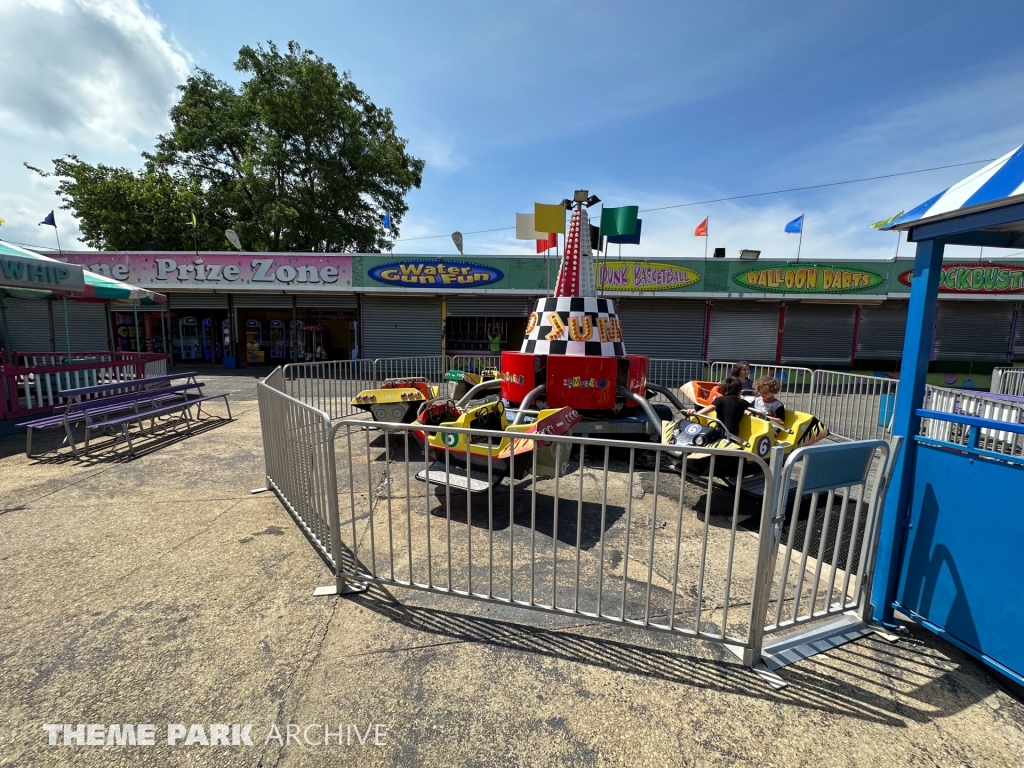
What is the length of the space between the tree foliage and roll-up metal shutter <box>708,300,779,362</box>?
20236 mm

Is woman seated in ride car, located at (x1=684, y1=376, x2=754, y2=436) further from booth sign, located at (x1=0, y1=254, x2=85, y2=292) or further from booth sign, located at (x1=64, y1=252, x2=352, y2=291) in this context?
booth sign, located at (x1=64, y1=252, x2=352, y2=291)

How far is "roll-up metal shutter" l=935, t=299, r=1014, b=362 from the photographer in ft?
55.2

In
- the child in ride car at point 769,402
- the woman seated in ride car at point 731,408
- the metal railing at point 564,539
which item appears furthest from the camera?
the child in ride car at point 769,402

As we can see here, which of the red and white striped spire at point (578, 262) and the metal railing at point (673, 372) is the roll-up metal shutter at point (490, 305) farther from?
the red and white striped spire at point (578, 262)

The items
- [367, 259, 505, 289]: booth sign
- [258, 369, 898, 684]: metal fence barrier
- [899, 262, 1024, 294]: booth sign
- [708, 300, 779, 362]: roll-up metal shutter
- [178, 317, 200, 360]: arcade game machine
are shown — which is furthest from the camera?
[178, 317, 200, 360]: arcade game machine

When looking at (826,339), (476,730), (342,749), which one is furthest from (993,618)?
(826,339)

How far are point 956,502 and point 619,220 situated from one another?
5700mm

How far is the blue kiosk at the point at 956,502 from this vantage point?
2.30 meters

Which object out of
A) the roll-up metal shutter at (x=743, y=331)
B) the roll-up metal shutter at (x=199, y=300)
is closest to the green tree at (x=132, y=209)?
the roll-up metal shutter at (x=199, y=300)

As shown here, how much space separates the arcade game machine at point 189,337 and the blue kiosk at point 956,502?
22759 mm

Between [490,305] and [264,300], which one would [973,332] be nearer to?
[490,305]

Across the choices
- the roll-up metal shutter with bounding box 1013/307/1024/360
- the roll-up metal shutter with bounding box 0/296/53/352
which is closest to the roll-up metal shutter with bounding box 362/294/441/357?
the roll-up metal shutter with bounding box 0/296/53/352

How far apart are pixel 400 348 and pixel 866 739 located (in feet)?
56.2

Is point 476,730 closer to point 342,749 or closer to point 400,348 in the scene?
point 342,749
